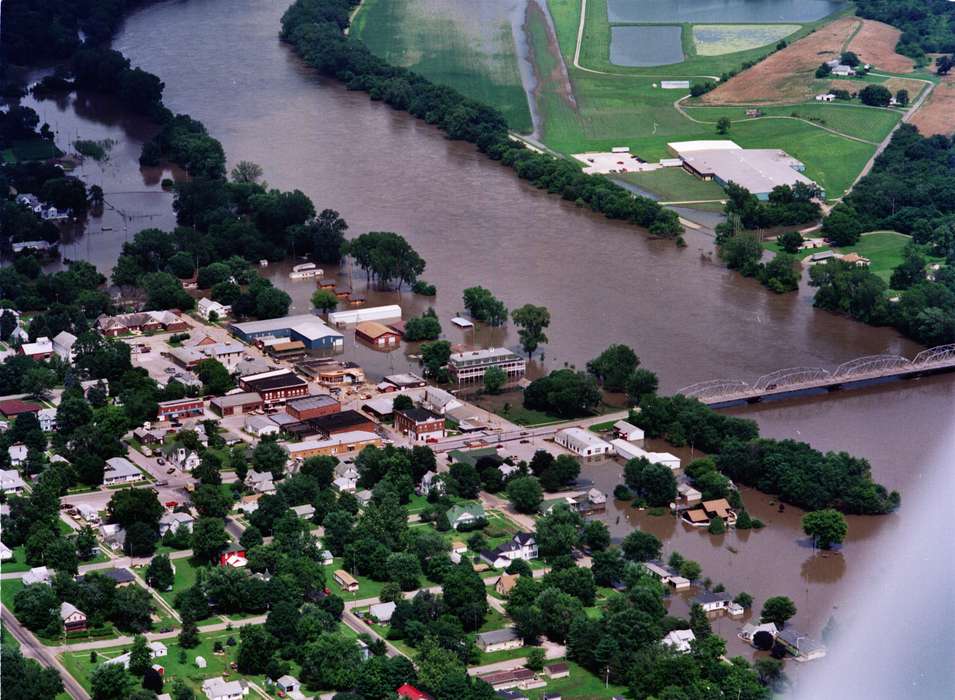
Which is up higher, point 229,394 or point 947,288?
point 947,288

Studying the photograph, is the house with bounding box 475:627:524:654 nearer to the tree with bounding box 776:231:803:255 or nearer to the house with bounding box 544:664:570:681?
the house with bounding box 544:664:570:681

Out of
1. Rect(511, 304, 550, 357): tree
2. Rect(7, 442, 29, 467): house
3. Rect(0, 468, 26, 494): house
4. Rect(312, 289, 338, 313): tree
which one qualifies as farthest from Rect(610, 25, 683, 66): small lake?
Rect(0, 468, 26, 494): house

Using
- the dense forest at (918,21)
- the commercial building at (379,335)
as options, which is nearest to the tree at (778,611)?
the commercial building at (379,335)

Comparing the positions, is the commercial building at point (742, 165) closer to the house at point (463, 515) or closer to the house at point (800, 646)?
the house at point (463, 515)

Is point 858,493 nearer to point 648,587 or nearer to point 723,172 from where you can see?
point 648,587

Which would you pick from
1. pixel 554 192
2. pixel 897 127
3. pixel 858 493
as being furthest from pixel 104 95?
pixel 858 493

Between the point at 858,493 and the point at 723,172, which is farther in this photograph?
the point at 723,172
